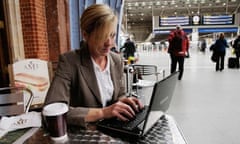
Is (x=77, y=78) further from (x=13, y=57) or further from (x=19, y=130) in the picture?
(x=13, y=57)

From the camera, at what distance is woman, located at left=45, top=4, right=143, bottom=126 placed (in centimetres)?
94

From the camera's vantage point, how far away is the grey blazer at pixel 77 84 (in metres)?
0.94

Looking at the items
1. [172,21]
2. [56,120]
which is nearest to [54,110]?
[56,120]

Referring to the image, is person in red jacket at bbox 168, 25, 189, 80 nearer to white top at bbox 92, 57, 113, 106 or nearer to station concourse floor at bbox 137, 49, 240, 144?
station concourse floor at bbox 137, 49, 240, 144

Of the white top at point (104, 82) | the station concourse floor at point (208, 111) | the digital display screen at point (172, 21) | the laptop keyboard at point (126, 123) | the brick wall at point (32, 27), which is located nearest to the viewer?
the laptop keyboard at point (126, 123)

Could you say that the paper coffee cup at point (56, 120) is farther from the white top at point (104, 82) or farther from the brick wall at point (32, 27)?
the brick wall at point (32, 27)

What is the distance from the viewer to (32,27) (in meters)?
3.04

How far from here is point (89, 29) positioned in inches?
40.0

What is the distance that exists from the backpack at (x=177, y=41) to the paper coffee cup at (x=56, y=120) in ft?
16.9

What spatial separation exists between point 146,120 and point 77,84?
0.43 meters

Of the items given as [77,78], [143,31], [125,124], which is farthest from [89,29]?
[143,31]

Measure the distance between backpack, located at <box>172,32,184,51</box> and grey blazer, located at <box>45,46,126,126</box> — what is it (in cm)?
480

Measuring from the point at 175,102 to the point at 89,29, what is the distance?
3124mm

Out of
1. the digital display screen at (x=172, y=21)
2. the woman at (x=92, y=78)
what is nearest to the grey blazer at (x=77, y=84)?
the woman at (x=92, y=78)
